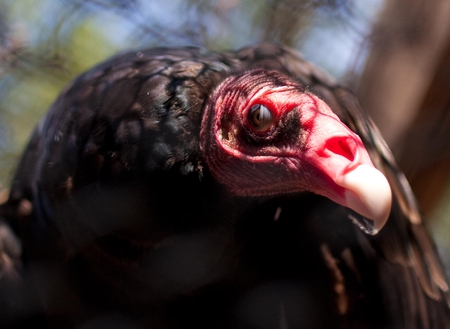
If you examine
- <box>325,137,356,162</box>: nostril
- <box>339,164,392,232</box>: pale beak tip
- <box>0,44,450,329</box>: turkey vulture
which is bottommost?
<box>0,44,450,329</box>: turkey vulture

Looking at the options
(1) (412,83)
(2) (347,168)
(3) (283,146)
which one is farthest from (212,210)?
(1) (412,83)

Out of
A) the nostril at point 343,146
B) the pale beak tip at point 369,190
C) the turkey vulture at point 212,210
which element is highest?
the nostril at point 343,146

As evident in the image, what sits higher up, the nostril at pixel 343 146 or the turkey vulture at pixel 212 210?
the nostril at pixel 343 146

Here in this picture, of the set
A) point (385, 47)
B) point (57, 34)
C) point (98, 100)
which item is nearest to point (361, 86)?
point (385, 47)

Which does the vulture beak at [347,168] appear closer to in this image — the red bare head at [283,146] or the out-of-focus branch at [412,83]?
the red bare head at [283,146]

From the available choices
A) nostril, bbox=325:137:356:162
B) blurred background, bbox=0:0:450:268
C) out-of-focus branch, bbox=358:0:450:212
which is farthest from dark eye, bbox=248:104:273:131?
out-of-focus branch, bbox=358:0:450:212

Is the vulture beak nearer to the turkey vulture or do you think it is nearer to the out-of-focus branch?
the turkey vulture

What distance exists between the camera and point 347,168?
577 millimetres

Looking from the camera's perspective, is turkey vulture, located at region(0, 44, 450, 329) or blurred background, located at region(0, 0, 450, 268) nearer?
turkey vulture, located at region(0, 44, 450, 329)

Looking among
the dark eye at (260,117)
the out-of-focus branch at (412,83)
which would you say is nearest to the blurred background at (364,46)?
the out-of-focus branch at (412,83)

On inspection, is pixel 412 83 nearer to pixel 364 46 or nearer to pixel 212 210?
pixel 364 46

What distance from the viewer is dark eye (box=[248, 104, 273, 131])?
0.69 metres

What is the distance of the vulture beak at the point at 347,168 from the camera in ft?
1.83

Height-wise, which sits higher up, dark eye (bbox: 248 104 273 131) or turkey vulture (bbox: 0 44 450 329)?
dark eye (bbox: 248 104 273 131)
